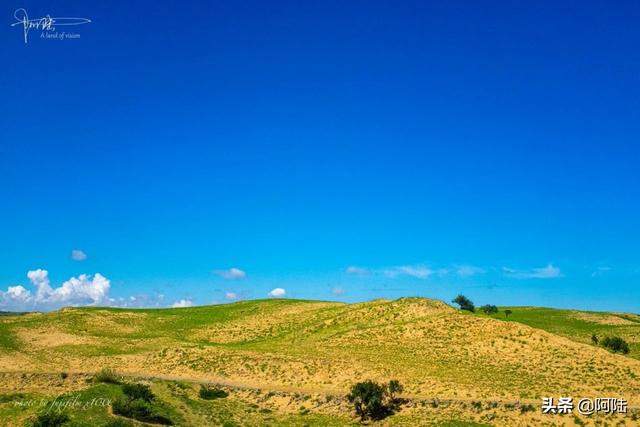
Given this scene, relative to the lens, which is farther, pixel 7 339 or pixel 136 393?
pixel 7 339

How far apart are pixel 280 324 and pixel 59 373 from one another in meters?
41.4

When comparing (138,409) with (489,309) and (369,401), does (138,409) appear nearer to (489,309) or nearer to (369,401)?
(369,401)

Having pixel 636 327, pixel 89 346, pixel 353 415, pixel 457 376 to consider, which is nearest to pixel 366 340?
pixel 457 376

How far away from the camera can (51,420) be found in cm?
3991

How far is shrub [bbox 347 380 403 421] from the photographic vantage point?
50188 millimetres

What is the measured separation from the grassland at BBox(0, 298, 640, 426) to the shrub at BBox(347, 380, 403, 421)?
128 centimetres

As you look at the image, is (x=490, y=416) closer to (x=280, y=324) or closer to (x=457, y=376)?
(x=457, y=376)

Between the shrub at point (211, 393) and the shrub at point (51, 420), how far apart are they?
17.6 m

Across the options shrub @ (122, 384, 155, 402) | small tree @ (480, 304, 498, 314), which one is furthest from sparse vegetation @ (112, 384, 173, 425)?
small tree @ (480, 304, 498, 314)

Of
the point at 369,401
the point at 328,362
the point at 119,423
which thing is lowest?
the point at 119,423

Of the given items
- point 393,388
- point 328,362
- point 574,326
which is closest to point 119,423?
point 393,388

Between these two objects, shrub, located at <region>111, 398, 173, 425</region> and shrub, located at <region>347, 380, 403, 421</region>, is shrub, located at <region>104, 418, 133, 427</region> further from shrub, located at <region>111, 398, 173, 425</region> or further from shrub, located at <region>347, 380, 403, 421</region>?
shrub, located at <region>347, 380, 403, 421</region>

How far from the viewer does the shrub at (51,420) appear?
130 feet

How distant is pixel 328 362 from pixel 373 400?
1574cm
